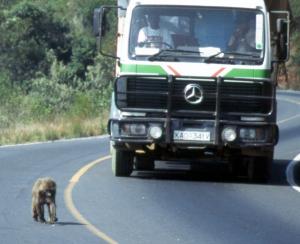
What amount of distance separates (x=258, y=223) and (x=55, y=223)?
92.9 inches

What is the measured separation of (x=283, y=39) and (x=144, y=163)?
3.45 meters

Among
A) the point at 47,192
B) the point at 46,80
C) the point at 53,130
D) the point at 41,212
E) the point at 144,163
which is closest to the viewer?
the point at 47,192

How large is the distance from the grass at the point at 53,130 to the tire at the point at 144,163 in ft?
22.8

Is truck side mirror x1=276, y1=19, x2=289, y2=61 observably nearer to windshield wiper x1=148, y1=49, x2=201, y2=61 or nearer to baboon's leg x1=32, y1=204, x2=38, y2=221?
windshield wiper x1=148, y1=49, x2=201, y2=61

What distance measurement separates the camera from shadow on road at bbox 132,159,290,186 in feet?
59.0

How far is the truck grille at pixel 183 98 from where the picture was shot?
16.7 m

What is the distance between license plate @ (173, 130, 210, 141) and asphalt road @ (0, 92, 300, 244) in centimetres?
71

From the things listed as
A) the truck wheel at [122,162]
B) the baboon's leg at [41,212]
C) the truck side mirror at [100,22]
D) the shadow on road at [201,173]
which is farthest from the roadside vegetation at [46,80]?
the baboon's leg at [41,212]

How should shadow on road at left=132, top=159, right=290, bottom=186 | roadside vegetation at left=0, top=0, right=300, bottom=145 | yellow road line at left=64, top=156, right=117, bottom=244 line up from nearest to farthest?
yellow road line at left=64, top=156, right=117, bottom=244 < shadow on road at left=132, top=159, right=290, bottom=186 < roadside vegetation at left=0, top=0, right=300, bottom=145

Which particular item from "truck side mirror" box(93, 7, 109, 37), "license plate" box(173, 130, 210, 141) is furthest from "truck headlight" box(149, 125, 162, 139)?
"truck side mirror" box(93, 7, 109, 37)

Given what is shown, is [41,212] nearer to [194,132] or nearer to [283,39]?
[194,132]

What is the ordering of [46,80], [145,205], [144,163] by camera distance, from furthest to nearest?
[46,80], [144,163], [145,205]

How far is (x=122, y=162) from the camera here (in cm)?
1767

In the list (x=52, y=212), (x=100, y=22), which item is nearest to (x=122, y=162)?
(x=100, y=22)
